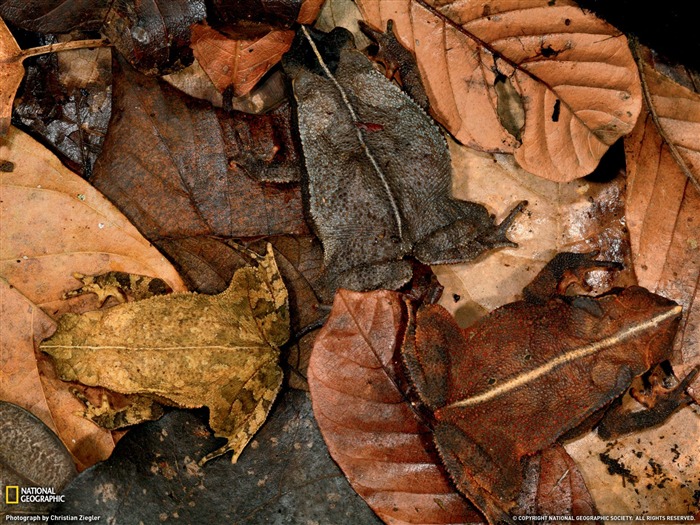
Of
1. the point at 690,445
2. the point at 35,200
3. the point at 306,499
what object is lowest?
the point at 306,499

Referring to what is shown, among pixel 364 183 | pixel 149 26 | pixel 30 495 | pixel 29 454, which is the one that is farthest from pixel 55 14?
pixel 30 495

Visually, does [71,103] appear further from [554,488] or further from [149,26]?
[554,488]

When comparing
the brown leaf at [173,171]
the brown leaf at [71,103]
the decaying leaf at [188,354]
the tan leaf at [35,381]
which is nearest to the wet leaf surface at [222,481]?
the decaying leaf at [188,354]

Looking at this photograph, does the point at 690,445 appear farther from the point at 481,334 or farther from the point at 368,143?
the point at 368,143

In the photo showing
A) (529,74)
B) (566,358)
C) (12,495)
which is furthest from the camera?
(529,74)

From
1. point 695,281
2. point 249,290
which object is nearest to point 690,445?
point 695,281

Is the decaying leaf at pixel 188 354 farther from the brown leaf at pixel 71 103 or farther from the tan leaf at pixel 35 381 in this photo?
the brown leaf at pixel 71 103

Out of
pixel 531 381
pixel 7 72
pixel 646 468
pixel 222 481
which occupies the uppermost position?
pixel 7 72
